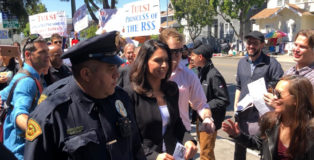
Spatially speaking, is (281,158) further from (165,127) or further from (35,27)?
(35,27)

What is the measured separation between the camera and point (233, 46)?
1406 inches

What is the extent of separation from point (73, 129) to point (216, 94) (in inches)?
99.0

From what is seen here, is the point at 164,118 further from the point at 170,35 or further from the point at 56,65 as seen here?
the point at 56,65

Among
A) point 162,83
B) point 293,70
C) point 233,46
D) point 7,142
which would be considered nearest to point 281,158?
point 162,83

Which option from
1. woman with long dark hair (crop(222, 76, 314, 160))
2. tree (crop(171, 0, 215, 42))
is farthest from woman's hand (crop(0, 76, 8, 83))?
tree (crop(171, 0, 215, 42))

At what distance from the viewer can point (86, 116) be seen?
1.55m

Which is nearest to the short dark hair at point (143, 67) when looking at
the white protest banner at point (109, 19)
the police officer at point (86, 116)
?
the police officer at point (86, 116)

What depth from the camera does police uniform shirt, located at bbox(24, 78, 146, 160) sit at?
4.75 ft

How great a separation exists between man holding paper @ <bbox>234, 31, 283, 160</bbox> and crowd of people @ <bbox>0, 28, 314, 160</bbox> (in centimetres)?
1

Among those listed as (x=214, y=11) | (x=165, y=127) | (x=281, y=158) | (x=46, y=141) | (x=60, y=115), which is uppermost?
(x=214, y=11)

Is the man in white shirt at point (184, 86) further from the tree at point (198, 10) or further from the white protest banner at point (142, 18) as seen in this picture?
the tree at point (198, 10)

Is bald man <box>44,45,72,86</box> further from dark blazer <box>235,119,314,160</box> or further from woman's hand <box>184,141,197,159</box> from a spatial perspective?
dark blazer <box>235,119,314,160</box>

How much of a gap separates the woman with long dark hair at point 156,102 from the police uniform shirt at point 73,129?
2.10 ft

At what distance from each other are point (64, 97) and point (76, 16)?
7.84m
